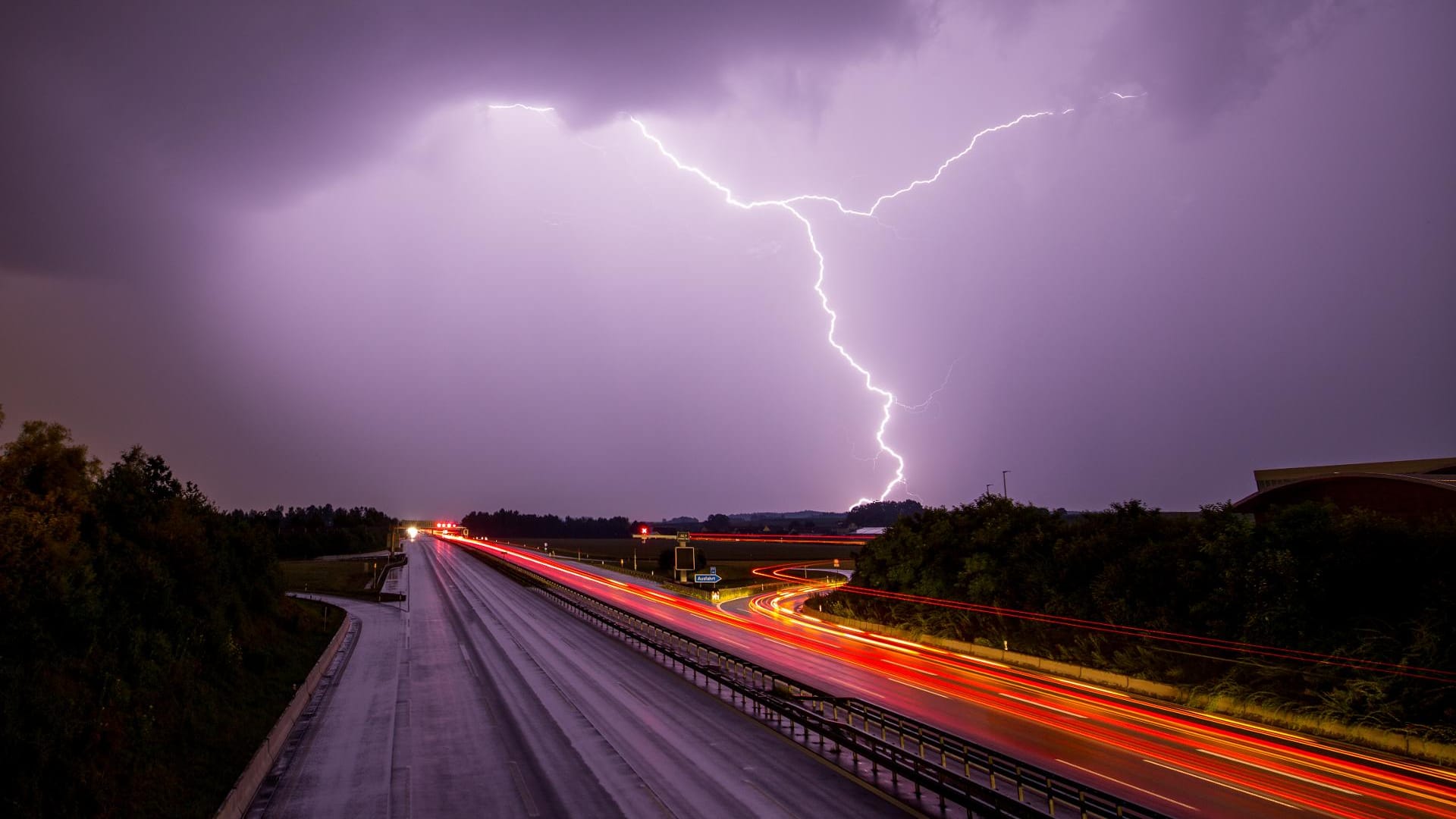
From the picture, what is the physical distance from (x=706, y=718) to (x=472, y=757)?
278 inches

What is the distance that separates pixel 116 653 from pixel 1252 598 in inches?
1398

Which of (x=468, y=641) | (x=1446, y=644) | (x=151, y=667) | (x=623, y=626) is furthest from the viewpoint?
(x=623, y=626)

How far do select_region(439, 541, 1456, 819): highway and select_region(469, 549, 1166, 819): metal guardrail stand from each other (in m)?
1.93

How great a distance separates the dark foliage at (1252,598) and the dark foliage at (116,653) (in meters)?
28.6

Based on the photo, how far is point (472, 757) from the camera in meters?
19.5

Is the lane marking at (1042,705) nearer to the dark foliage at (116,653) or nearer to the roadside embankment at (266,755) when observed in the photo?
the roadside embankment at (266,755)

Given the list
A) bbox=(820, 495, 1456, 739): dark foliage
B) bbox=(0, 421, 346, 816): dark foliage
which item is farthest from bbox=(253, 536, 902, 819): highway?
bbox=(820, 495, 1456, 739): dark foliage

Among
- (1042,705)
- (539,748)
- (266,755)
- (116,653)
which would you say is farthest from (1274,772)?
(116,653)

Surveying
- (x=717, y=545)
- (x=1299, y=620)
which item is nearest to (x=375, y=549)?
(x=717, y=545)

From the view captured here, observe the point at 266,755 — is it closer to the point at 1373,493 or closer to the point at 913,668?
the point at 913,668

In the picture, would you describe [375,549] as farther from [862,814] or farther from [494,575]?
[862,814]

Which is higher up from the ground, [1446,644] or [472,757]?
[1446,644]

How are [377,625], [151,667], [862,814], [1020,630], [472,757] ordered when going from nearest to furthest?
[862,814], [472,757], [151,667], [1020,630], [377,625]

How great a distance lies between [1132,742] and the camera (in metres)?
20.6
